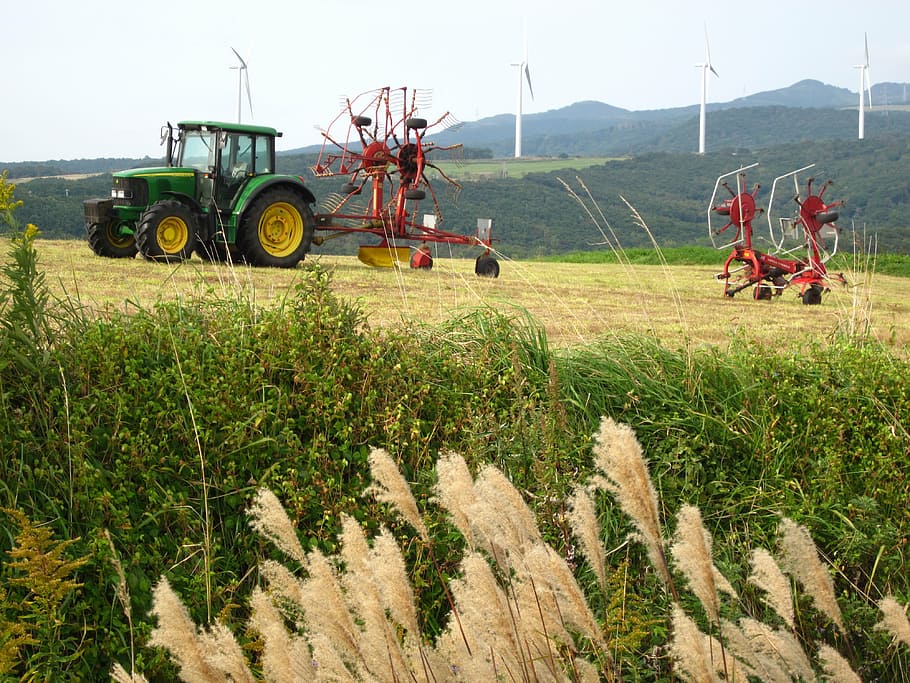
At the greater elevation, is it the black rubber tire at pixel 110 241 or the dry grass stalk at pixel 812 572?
the black rubber tire at pixel 110 241

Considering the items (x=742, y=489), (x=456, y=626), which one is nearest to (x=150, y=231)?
(x=742, y=489)

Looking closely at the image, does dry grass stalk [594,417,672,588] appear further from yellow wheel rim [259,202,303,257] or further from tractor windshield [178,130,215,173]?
tractor windshield [178,130,215,173]

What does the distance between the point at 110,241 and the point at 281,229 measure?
8.42 ft

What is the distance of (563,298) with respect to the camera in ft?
38.8

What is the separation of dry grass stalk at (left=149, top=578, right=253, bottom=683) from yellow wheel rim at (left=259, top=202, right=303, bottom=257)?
41.3 ft

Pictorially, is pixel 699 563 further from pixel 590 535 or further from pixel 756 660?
pixel 756 660

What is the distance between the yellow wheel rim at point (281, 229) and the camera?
14.0 m

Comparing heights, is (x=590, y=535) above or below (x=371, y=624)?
above

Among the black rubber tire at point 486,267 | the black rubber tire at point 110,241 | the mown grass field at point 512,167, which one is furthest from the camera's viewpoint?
the mown grass field at point 512,167

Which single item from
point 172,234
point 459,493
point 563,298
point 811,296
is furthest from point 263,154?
point 459,493

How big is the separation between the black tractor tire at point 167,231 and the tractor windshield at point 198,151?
896 millimetres

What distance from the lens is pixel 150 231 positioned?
12648 millimetres

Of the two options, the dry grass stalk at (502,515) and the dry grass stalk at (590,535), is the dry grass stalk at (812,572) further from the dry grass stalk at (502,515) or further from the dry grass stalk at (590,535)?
the dry grass stalk at (502,515)

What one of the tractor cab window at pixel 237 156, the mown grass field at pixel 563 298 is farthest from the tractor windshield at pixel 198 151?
the mown grass field at pixel 563 298
